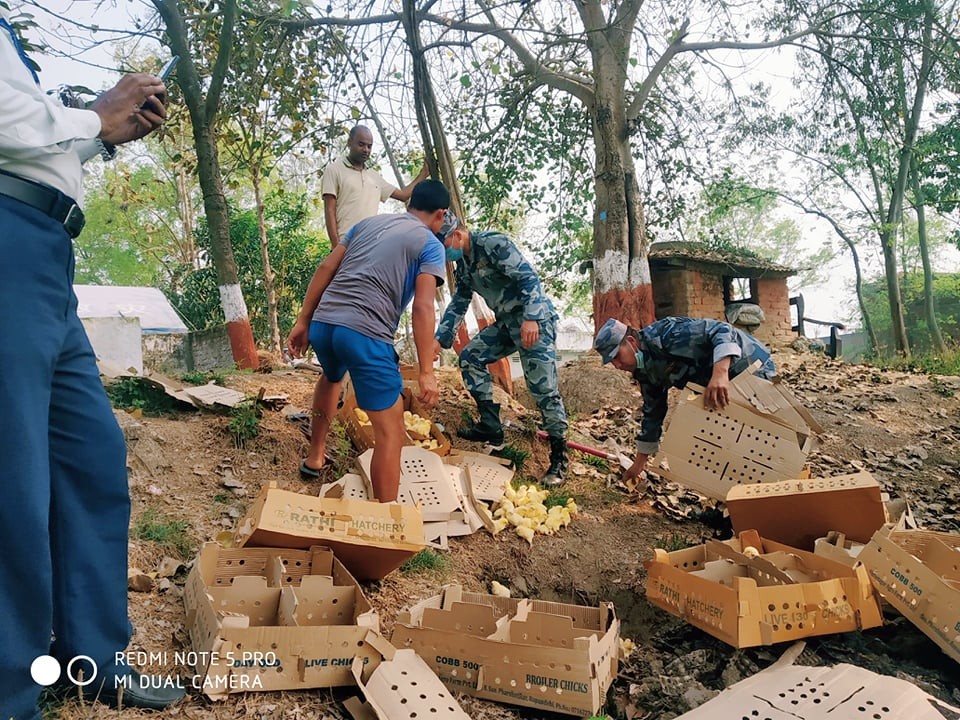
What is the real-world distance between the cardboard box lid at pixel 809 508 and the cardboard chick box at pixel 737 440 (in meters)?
0.30

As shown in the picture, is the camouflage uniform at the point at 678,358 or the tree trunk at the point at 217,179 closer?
the camouflage uniform at the point at 678,358

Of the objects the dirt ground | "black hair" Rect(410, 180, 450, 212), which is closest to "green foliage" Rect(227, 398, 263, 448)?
the dirt ground

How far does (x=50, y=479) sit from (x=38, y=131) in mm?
936

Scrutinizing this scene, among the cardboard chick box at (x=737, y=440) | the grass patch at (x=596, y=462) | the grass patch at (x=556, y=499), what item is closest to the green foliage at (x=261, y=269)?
the grass patch at (x=596, y=462)

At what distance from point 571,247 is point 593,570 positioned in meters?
9.01

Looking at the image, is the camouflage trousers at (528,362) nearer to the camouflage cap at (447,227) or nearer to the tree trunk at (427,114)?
the tree trunk at (427,114)

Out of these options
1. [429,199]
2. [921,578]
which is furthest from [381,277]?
[921,578]

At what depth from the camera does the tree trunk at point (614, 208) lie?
8641mm

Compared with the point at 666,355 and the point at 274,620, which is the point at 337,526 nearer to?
the point at 274,620

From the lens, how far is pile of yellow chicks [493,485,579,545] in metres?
4.07

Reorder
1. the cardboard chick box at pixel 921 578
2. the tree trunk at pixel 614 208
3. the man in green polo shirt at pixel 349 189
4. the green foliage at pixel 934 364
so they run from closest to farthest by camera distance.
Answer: the cardboard chick box at pixel 921 578
the man in green polo shirt at pixel 349 189
the tree trunk at pixel 614 208
the green foliage at pixel 934 364

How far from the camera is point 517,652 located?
242 centimetres

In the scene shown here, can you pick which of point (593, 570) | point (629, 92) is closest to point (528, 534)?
point (593, 570)

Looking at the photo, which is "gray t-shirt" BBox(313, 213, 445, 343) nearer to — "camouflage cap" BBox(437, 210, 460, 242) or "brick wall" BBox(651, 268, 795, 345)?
"camouflage cap" BBox(437, 210, 460, 242)
